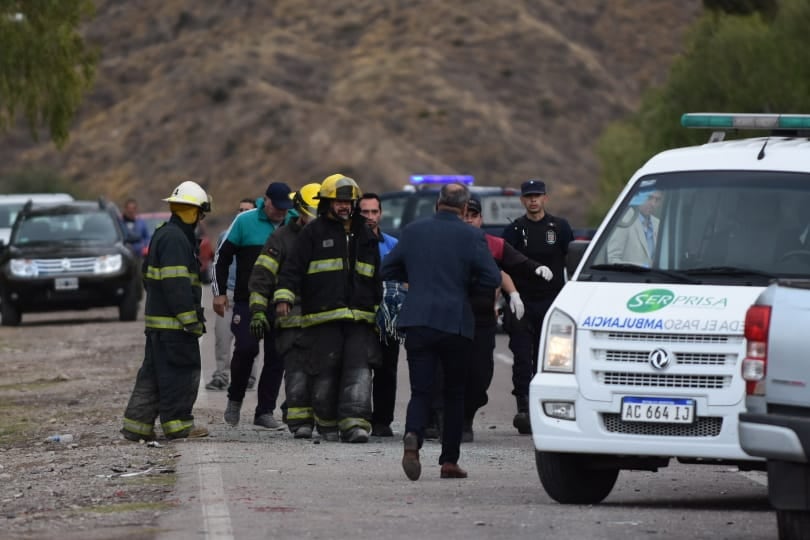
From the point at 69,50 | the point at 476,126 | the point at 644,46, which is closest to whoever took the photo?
the point at 69,50

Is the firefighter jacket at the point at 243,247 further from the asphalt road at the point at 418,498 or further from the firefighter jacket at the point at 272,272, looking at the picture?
the asphalt road at the point at 418,498

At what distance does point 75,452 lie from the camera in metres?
13.5

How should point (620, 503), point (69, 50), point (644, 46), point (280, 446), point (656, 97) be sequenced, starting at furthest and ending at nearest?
point (644, 46), point (656, 97), point (69, 50), point (280, 446), point (620, 503)

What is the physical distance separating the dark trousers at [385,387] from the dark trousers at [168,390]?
135 centimetres

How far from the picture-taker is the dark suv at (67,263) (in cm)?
2995

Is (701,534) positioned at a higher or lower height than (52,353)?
higher

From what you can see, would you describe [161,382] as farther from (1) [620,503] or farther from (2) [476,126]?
(2) [476,126]

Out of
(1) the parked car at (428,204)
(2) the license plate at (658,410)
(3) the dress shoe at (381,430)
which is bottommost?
(3) the dress shoe at (381,430)

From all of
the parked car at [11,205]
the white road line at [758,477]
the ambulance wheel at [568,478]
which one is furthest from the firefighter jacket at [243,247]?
the parked car at [11,205]

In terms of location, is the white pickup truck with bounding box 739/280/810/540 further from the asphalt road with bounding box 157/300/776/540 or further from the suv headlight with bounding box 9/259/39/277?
the suv headlight with bounding box 9/259/39/277

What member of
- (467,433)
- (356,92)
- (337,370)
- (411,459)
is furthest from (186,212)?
(356,92)

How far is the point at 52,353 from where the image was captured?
976 inches

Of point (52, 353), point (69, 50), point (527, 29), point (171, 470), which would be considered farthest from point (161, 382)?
point (527, 29)

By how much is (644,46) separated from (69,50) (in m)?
80.7
